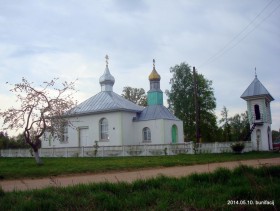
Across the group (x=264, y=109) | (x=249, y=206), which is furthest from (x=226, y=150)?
(x=249, y=206)

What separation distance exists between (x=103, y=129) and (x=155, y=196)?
27507 mm

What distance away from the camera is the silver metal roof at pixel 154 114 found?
33375 mm

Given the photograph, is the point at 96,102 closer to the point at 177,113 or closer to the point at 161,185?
the point at 177,113

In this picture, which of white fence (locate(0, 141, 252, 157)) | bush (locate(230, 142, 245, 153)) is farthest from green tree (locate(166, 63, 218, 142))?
bush (locate(230, 142, 245, 153))

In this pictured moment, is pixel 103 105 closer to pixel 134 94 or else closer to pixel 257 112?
pixel 257 112

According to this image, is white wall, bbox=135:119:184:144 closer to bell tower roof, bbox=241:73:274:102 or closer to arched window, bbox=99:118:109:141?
arched window, bbox=99:118:109:141

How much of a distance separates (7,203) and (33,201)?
0.66 metres

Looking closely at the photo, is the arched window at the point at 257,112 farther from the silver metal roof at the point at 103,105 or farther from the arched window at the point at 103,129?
the arched window at the point at 103,129

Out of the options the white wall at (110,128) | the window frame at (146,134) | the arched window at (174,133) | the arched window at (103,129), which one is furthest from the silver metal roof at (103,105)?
the arched window at (174,133)

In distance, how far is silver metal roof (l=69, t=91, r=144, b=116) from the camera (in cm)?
3294

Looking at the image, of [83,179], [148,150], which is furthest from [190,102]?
[83,179]

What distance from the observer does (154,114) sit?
110 ft

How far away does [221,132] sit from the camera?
50406mm

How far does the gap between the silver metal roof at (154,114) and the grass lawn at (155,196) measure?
25.0 m
